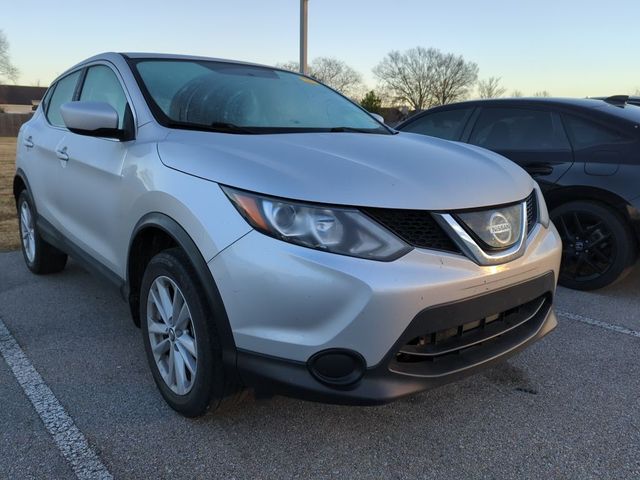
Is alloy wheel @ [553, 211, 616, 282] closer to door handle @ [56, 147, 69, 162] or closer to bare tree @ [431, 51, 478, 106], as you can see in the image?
door handle @ [56, 147, 69, 162]

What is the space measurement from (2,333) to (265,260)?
2440 mm

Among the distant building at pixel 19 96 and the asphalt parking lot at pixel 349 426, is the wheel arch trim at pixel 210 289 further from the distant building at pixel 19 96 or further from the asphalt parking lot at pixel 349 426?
the distant building at pixel 19 96

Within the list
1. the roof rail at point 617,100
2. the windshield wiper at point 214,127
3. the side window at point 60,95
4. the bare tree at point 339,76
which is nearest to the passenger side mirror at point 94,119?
the windshield wiper at point 214,127

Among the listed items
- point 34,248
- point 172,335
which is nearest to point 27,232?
point 34,248

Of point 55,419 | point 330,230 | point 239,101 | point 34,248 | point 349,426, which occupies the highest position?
point 239,101

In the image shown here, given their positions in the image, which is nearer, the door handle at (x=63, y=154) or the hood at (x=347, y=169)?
the hood at (x=347, y=169)

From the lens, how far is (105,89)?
322cm

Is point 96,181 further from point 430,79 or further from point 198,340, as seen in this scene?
point 430,79

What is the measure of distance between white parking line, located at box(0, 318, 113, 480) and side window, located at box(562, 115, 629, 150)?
158 inches

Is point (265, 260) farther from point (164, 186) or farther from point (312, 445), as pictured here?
point (312, 445)

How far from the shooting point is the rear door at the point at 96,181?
9.01 ft

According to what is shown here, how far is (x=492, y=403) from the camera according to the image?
2.55 m

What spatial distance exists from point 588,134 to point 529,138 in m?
0.48

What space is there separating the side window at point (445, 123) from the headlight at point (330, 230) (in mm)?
3492
